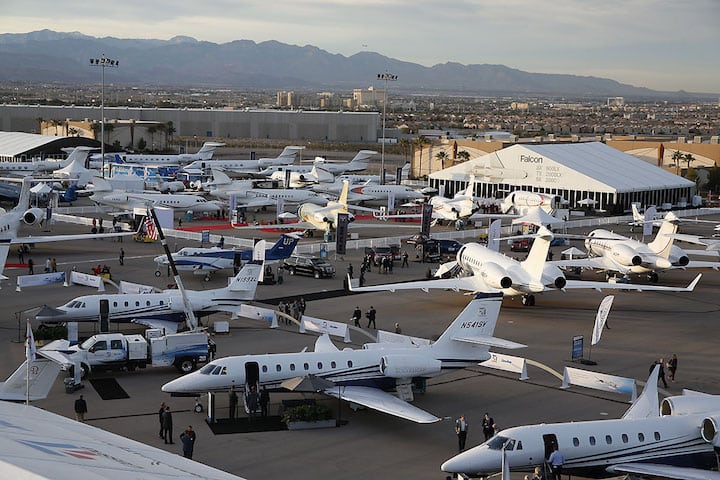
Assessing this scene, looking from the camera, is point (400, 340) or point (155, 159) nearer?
point (400, 340)

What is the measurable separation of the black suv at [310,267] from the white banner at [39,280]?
12971 mm

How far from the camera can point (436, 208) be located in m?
81.7

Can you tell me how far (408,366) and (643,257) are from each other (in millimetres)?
27423

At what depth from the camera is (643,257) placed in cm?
5406

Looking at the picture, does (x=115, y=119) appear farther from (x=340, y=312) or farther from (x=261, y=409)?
(x=261, y=409)

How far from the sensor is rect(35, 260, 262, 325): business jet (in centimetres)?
4003

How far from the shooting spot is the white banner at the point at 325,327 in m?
41.8

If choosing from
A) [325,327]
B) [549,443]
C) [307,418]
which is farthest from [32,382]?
[325,327]

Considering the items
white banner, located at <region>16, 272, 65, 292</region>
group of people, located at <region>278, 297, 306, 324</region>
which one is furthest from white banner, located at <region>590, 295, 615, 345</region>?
white banner, located at <region>16, 272, 65, 292</region>

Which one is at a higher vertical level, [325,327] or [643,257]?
[643,257]

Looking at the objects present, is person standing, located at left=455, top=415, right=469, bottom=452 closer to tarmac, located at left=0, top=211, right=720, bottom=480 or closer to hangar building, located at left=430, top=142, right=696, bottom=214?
tarmac, located at left=0, top=211, right=720, bottom=480

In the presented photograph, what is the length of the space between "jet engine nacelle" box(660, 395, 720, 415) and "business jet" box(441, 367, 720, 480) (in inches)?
26.9

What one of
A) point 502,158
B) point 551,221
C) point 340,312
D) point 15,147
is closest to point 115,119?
point 15,147

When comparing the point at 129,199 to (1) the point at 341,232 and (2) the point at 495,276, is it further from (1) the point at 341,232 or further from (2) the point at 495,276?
(2) the point at 495,276
